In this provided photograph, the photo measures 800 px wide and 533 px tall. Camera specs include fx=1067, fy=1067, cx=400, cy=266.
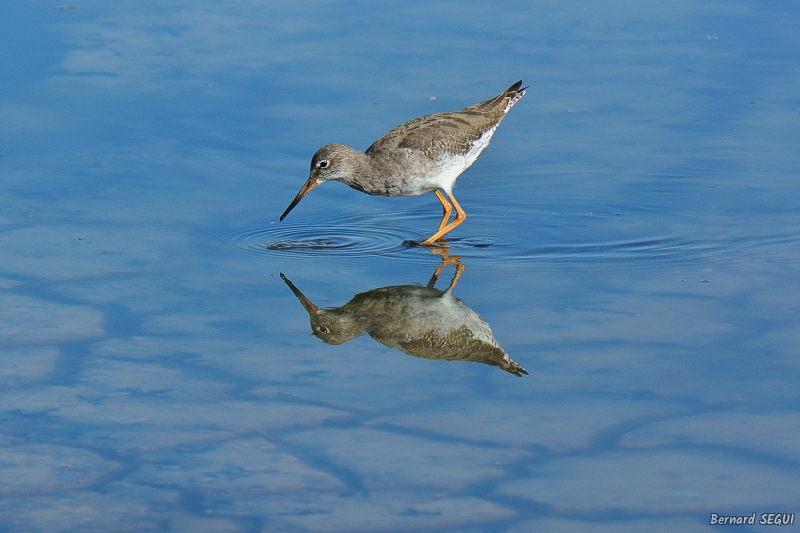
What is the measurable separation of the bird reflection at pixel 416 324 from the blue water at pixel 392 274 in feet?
0.15

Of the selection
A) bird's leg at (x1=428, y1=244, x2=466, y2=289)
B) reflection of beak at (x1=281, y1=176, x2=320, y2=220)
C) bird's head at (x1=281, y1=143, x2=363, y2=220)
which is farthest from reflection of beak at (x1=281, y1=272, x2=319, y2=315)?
bird's head at (x1=281, y1=143, x2=363, y2=220)

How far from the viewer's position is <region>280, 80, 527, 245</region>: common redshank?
889cm

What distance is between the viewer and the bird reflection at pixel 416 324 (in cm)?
651

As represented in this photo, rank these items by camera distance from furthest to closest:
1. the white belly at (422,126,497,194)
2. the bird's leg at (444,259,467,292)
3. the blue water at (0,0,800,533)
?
the white belly at (422,126,497,194) < the bird's leg at (444,259,467,292) < the blue water at (0,0,800,533)

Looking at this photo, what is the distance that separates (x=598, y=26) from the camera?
520 inches

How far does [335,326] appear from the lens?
271 inches

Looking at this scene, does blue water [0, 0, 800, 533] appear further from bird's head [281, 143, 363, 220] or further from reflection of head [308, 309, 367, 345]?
bird's head [281, 143, 363, 220]

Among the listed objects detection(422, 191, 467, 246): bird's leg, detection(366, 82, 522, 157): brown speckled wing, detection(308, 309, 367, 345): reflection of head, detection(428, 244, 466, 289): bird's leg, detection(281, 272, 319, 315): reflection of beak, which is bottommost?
detection(308, 309, 367, 345): reflection of head

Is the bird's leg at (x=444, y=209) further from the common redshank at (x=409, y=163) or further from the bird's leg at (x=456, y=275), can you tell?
the bird's leg at (x=456, y=275)

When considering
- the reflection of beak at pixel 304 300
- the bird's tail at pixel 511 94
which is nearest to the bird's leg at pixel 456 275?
the reflection of beak at pixel 304 300

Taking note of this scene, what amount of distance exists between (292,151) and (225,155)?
635mm

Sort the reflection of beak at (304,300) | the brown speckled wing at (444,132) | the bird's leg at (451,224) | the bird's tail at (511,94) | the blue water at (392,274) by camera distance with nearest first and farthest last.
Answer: the blue water at (392,274), the reflection of beak at (304,300), the bird's leg at (451,224), the brown speckled wing at (444,132), the bird's tail at (511,94)

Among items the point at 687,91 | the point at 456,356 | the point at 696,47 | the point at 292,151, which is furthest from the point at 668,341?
the point at 696,47

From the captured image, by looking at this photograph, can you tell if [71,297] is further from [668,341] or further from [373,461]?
[668,341]
